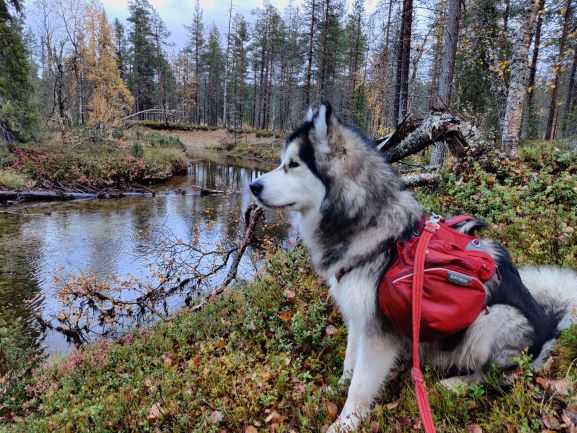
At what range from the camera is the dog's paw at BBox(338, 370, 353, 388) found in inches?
126

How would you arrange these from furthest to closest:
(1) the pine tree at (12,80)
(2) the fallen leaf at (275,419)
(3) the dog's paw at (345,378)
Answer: (1) the pine tree at (12,80)
(3) the dog's paw at (345,378)
(2) the fallen leaf at (275,419)

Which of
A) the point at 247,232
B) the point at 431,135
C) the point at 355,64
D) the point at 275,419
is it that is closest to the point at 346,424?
the point at 275,419

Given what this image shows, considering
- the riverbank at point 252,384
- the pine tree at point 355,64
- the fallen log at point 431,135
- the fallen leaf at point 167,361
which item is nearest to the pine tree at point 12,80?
the riverbank at point 252,384

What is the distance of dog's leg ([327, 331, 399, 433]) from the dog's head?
3.31ft

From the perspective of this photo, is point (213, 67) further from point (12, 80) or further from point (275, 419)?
point (275, 419)

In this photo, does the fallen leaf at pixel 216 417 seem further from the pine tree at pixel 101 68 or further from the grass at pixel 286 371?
the pine tree at pixel 101 68

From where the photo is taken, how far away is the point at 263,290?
227 inches

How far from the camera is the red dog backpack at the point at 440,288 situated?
7.57 ft

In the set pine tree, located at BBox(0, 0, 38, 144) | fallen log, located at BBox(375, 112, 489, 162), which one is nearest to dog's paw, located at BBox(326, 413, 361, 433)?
fallen log, located at BBox(375, 112, 489, 162)

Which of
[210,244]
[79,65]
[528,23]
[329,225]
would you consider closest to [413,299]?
[329,225]

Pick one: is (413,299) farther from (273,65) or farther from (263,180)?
(273,65)

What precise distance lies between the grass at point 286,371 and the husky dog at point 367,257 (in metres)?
0.18

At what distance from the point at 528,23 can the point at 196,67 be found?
5627 centimetres

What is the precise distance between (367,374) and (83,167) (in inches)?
864
